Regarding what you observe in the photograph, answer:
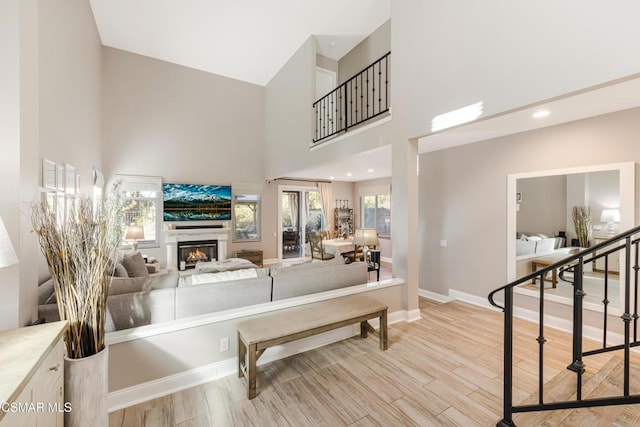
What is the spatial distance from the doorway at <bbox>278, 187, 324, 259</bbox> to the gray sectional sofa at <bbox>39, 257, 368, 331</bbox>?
544 cm

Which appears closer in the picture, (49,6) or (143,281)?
(143,281)

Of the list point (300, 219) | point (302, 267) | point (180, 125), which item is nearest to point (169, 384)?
point (302, 267)

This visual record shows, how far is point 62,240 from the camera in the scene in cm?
163

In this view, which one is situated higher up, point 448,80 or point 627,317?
point 448,80

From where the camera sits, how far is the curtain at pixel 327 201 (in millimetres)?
8805

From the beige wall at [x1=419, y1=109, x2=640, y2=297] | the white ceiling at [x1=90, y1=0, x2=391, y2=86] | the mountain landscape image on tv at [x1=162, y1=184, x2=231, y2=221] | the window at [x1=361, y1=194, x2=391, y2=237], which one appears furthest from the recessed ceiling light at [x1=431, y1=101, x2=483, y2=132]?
the mountain landscape image on tv at [x1=162, y1=184, x2=231, y2=221]

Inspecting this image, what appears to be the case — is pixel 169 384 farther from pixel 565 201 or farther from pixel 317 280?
pixel 565 201

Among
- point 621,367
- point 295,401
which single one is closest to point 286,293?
point 295,401

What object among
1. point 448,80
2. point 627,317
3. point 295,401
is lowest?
point 295,401

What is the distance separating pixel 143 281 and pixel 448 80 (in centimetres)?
376

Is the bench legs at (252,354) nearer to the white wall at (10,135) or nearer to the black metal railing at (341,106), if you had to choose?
the white wall at (10,135)

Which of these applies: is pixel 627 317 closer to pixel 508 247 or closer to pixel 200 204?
pixel 508 247

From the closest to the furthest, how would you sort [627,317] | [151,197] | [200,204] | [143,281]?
[627,317] < [143,281] < [151,197] < [200,204]

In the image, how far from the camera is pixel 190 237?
675 cm
